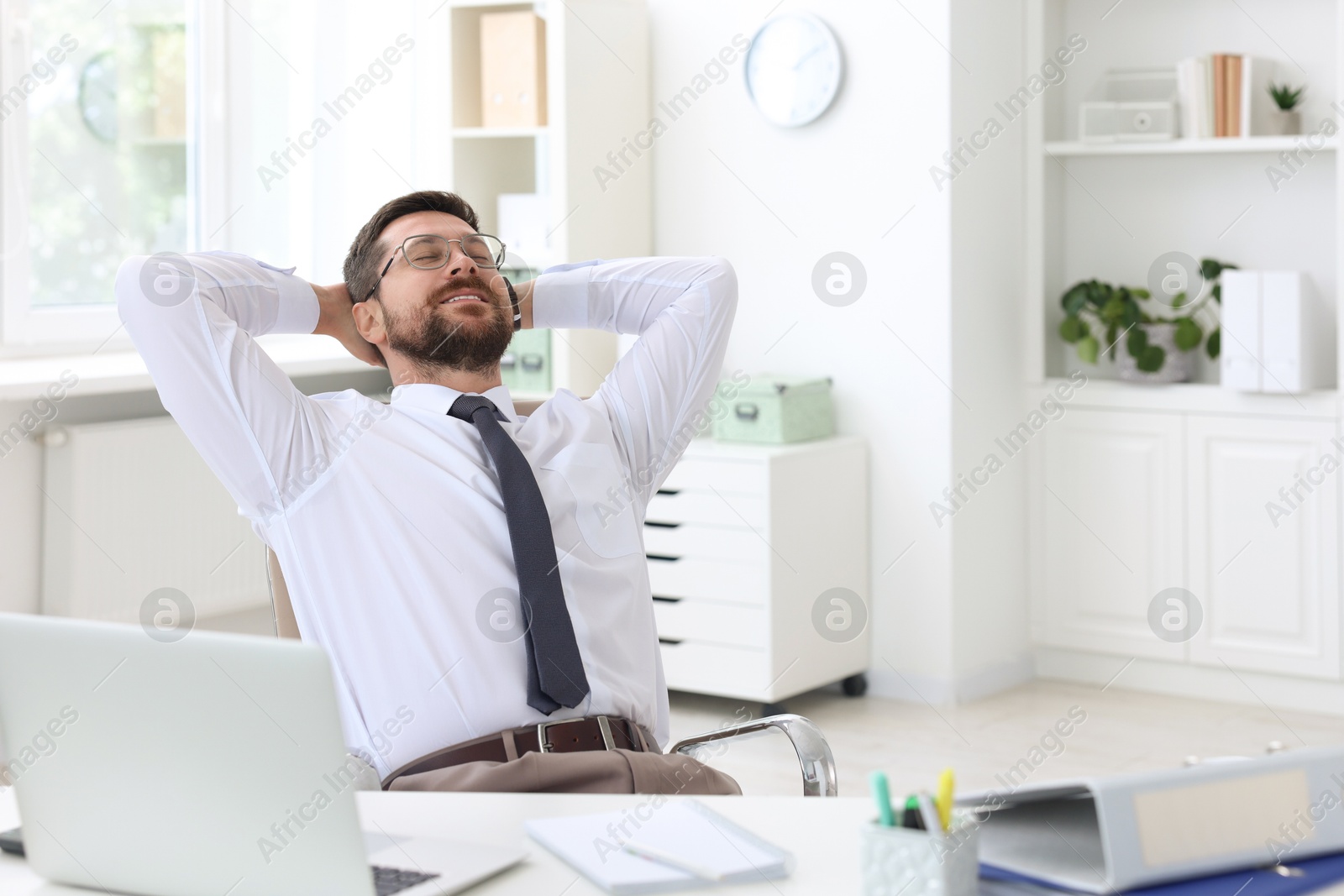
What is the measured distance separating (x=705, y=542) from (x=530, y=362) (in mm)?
780

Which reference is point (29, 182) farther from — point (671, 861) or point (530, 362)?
point (671, 861)

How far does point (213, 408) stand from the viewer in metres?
1.71

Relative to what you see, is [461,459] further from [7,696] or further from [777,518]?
[777,518]

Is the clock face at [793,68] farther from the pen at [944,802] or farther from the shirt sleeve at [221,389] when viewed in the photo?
the pen at [944,802]

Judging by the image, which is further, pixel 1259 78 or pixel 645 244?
pixel 645 244

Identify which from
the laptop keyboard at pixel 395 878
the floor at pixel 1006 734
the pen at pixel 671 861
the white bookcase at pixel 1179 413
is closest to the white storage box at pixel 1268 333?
the white bookcase at pixel 1179 413

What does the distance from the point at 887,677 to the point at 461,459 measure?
2.42m

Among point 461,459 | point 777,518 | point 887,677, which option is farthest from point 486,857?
point 887,677

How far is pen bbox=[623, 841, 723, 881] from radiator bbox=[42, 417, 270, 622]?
2.68 metres

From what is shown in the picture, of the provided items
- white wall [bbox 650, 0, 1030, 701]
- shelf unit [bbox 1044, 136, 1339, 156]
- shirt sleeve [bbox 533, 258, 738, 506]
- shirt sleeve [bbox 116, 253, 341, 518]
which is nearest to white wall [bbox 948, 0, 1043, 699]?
white wall [bbox 650, 0, 1030, 701]

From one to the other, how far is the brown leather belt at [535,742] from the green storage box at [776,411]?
7.11 feet

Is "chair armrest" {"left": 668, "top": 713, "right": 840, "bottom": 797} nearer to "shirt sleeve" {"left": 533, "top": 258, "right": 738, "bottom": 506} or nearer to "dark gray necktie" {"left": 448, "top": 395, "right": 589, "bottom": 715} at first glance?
"dark gray necktie" {"left": 448, "top": 395, "right": 589, "bottom": 715}

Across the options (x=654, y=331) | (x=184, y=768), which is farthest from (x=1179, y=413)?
(x=184, y=768)

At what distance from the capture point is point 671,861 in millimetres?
1078
